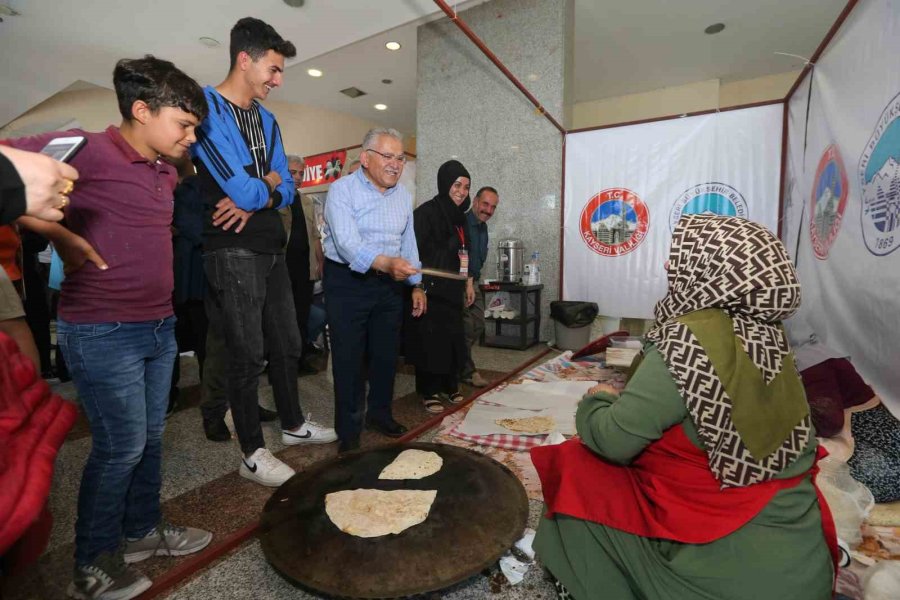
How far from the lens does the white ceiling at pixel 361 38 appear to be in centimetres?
440

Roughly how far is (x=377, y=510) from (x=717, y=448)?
0.88 meters

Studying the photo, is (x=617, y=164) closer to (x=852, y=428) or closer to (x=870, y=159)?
(x=870, y=159)

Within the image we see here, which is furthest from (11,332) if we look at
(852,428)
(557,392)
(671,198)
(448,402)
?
(671,198)

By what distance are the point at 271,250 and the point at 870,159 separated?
2.55 meters

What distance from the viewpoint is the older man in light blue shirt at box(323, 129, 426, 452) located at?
6.22 feet

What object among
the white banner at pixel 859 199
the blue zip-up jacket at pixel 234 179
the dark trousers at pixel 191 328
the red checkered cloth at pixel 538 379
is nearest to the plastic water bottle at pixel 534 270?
the red checkered cloth at pixel 538 379

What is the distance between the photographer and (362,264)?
1.85 meters

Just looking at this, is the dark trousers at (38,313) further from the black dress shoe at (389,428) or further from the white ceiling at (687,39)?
the white ceiling at (687,39)

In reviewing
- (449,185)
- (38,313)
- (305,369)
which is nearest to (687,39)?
(449,185)

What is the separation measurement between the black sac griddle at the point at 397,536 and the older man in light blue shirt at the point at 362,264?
0.58 m

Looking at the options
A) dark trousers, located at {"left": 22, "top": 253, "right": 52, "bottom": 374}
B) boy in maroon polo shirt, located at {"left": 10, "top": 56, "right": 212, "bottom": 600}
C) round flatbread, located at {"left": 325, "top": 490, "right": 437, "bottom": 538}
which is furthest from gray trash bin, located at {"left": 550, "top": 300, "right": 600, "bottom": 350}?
dark trousers, located at {"left": 22, "top": 253, "right": 52, "bottom": 374}

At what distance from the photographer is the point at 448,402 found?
2.87 metres

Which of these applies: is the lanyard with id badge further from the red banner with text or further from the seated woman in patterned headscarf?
the red banner with text

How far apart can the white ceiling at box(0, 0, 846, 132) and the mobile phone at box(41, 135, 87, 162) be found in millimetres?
4235
